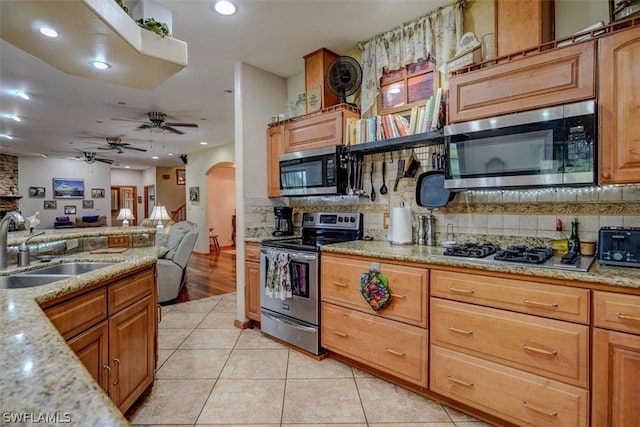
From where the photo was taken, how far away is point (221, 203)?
946 centimetres

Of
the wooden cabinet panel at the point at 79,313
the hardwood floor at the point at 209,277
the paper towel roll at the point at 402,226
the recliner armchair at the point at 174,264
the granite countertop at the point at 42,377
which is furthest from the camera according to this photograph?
the hardwood floor at the point at 209,277

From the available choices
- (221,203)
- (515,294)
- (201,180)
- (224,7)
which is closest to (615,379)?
(515,294)

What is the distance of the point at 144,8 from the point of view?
2385 mm

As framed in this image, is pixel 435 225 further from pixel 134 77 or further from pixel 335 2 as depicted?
pixel 134 77

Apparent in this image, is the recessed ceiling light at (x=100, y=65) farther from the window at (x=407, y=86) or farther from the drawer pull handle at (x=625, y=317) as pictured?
the drawer pull handle at (x=625, y=317)

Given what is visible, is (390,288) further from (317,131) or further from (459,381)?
(317,131)

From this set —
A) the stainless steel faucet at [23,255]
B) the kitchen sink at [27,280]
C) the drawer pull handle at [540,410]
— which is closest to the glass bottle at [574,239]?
the drawer pull handle at [540,410]

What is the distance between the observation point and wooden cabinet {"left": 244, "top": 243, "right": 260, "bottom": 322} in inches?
129

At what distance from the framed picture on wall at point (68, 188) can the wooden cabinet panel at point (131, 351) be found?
10.2 m

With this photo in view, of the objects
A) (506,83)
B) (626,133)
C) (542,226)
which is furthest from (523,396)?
(506,83)

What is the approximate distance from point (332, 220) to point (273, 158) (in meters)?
0.95

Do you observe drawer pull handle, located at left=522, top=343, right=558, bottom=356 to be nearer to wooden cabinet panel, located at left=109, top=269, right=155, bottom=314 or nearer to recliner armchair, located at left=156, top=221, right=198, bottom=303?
wooden cabinet panel, located at left=109, top=269, right=155, bottom=314

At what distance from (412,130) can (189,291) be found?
158 inches

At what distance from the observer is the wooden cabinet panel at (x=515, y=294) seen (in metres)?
1.56
